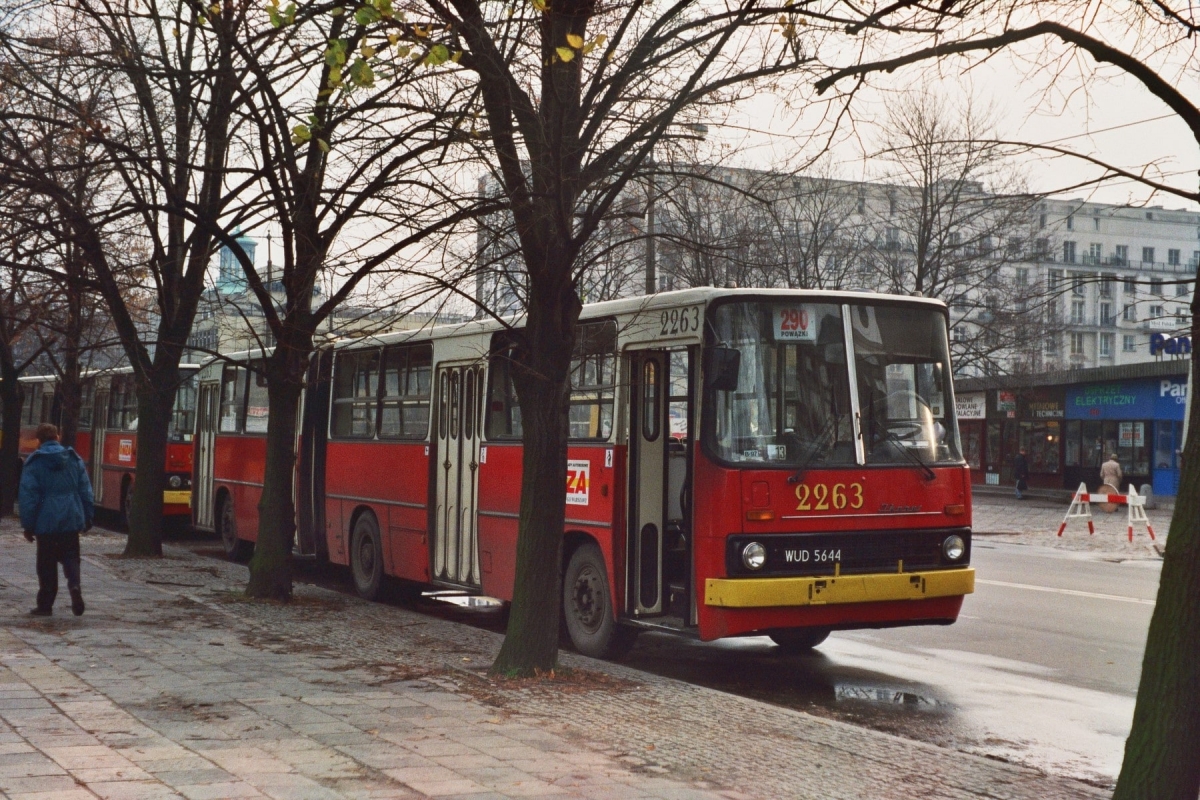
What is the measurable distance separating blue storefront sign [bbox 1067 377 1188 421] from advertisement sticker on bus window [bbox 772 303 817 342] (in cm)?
3516

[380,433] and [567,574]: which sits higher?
[380,433]

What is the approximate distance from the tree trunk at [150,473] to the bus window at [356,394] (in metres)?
3.01

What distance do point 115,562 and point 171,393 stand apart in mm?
2389


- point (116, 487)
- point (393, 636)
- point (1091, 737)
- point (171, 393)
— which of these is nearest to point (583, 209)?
point (393, 636)

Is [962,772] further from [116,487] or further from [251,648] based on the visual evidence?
[116,487]

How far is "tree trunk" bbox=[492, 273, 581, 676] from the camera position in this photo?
973 centimetres

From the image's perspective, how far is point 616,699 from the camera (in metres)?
8.95

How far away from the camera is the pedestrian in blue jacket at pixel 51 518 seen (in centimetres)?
1234

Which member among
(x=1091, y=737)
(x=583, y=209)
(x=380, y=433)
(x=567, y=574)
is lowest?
(x=1091, y=737)

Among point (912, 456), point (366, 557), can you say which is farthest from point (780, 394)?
point (366, 557)

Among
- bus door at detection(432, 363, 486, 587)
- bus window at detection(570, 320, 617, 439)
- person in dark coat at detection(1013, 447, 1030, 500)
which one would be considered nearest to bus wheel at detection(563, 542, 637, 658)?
bus window at detection(570, 320, 617, 439)

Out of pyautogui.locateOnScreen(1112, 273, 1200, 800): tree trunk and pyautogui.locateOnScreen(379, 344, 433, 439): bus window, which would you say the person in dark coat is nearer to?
pyautogui.locateOnScreen(379, 344, 433, 439): bus window

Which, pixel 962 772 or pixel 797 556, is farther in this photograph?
pixel 797 556

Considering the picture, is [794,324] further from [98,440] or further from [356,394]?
[98,440]
